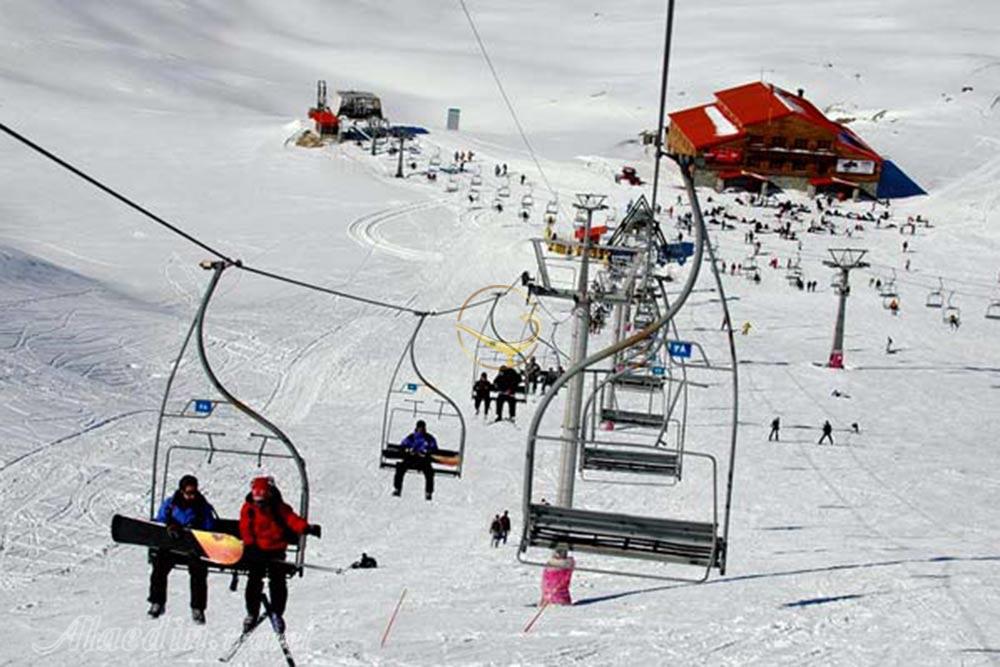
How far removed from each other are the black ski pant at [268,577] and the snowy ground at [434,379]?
224 cm

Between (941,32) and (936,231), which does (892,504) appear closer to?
(936,231)

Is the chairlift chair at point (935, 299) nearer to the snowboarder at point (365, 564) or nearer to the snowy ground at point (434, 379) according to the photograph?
the snowy ground at point (434, 379)

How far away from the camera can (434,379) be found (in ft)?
109

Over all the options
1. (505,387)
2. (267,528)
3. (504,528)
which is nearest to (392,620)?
(267,528)

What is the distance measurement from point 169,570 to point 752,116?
74007 millimetres

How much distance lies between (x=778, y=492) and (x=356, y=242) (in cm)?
3219

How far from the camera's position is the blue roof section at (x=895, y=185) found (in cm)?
7538

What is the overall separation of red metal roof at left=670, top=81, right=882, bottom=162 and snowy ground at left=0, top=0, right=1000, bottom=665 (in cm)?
488

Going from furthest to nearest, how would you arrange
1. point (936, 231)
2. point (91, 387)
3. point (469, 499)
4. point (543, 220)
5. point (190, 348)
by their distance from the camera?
point (936, 231) < point (543, 220) < point (190, 348) < point (91, 387) < point (469, 499)

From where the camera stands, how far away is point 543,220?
57625 millimetres

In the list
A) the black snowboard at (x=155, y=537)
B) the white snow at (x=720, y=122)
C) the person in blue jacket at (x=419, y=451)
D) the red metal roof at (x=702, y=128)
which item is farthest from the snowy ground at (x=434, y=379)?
the white snow at (x=720, y=122)

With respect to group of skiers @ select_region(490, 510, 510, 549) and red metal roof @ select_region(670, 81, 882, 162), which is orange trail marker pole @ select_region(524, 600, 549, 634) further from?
red metal roof @ select_region(670, 81, 882, 162)

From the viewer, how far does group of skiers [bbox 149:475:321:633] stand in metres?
8.61

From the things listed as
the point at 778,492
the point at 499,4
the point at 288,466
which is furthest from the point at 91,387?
the point at 499,4
